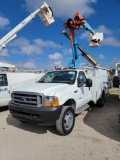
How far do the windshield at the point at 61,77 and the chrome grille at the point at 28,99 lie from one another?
1.53 m

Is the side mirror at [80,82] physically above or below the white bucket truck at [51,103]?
above

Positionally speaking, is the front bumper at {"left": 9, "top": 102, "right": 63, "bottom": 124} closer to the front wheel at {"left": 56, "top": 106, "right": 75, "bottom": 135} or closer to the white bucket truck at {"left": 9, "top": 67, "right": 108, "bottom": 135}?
the white bucket truck at {"left": 9, "top": 67, "right": 108, "bottom": 135}

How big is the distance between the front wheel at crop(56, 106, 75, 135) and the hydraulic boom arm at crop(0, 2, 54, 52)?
848 cm

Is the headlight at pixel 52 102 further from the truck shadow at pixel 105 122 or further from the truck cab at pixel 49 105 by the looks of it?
the truck shadow at pixel 105 122

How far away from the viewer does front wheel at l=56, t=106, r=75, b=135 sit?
5051 mm

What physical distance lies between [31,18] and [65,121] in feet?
31.8

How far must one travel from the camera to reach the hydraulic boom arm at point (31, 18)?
39.4ft

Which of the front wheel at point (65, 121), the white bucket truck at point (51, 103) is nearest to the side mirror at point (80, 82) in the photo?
the white bucket truck at point (51, 103)

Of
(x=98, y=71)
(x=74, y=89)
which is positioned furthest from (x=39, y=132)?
(x=98, y=71)

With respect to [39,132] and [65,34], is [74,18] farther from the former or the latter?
[39,132]

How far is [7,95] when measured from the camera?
843 centimetres

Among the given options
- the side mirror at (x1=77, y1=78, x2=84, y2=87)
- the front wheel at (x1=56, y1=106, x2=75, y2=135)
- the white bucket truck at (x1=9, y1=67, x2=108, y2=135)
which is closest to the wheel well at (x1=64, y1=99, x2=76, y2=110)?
the white bucket truck at (x1=9, y1=67, x2=108, y2=135)

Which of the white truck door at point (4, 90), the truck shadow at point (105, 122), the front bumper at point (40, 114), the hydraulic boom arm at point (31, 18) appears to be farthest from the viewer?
the hydraulic boom arm at point (31, 18)

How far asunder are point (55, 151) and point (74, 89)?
7.42 feet
